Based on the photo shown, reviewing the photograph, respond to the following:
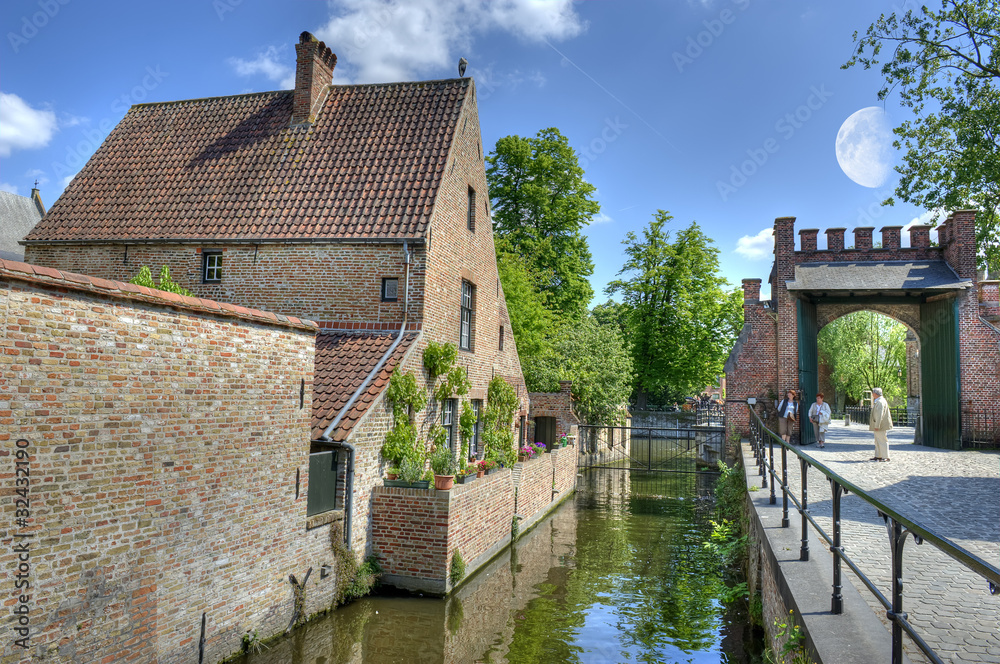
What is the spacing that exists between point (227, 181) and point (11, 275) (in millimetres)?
9909

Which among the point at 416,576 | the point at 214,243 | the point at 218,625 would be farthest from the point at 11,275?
the point at 214,243

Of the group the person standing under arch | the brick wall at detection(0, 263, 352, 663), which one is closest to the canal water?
the brick wall at detection(0, 263, 352, 663)

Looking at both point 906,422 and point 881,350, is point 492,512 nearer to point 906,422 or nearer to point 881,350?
point 906,422

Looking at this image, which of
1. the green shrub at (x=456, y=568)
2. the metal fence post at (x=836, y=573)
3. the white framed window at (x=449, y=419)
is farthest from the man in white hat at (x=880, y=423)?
the metal fence post at (x=836, y=573)

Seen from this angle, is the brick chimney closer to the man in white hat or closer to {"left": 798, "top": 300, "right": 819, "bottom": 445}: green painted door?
the man in white hat

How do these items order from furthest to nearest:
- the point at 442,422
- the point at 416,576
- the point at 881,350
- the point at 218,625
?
the point at 881,350
the point at 442,422
the point at 416,576
the point at 218,625

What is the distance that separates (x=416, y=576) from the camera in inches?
373

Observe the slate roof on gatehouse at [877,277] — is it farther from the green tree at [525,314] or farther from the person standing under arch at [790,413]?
the green tree at [525,314]

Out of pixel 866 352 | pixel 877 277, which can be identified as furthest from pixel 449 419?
pixel 866 352

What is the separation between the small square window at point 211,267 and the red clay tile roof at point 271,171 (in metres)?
0.44

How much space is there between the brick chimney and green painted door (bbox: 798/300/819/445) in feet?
50.9

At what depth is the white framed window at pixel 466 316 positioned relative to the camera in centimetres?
1397

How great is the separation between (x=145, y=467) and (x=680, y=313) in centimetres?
3000

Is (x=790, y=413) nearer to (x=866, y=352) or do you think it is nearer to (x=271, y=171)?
(x=271, y=171)
